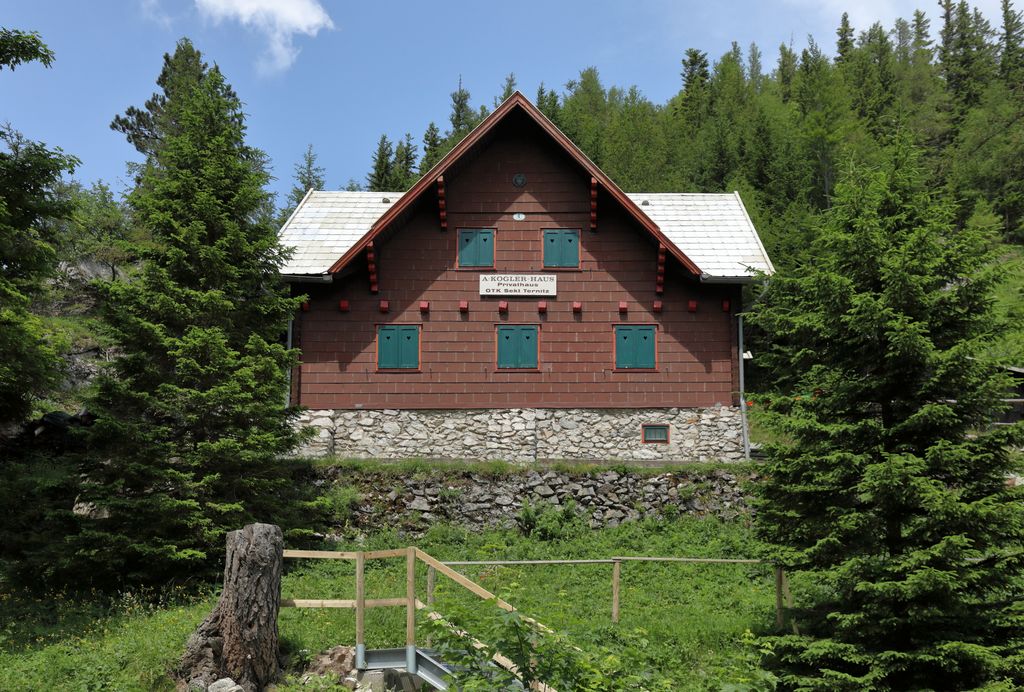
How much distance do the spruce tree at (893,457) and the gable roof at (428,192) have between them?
8.17m

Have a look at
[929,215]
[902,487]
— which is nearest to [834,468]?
[902,487]

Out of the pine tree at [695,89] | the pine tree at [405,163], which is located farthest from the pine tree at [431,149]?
the pine tree at [695,89]

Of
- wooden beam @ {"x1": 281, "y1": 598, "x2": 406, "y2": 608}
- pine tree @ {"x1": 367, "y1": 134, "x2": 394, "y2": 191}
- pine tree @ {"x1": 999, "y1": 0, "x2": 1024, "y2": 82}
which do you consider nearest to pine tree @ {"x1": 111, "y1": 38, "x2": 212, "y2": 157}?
pine tree @ {"x1": 367, "y1": 134, "x2": 394, "y2": 191}

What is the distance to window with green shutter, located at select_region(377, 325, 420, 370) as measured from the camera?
2053cm

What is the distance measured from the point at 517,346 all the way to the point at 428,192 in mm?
4398

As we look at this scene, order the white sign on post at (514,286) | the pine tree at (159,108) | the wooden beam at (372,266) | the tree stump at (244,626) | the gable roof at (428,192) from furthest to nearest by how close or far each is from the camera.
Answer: the pine tree at (159,108) → the white sign on post at (514,286) → the wooden beam at (372,266) → the gable roof at (428,192) → the tree stump at (244,626)

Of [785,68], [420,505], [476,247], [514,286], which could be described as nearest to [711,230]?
[514,286]

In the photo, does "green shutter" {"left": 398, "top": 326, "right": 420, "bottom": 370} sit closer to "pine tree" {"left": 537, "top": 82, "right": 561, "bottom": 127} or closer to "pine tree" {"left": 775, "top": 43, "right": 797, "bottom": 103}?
"pine tree" {"left": 537, "top": 82, "right": 561, "bottom": 127}

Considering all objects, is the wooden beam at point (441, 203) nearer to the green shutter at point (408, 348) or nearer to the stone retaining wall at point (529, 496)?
the green shutter at point (408, 348)

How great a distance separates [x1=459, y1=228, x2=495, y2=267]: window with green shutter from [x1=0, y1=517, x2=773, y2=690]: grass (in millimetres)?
6975

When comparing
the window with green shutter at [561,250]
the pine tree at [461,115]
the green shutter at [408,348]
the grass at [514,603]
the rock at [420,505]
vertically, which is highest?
the pine tree at [461,115]

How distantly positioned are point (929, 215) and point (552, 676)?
7.50m

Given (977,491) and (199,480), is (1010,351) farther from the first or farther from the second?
(199,480)

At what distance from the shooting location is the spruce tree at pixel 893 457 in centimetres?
947
